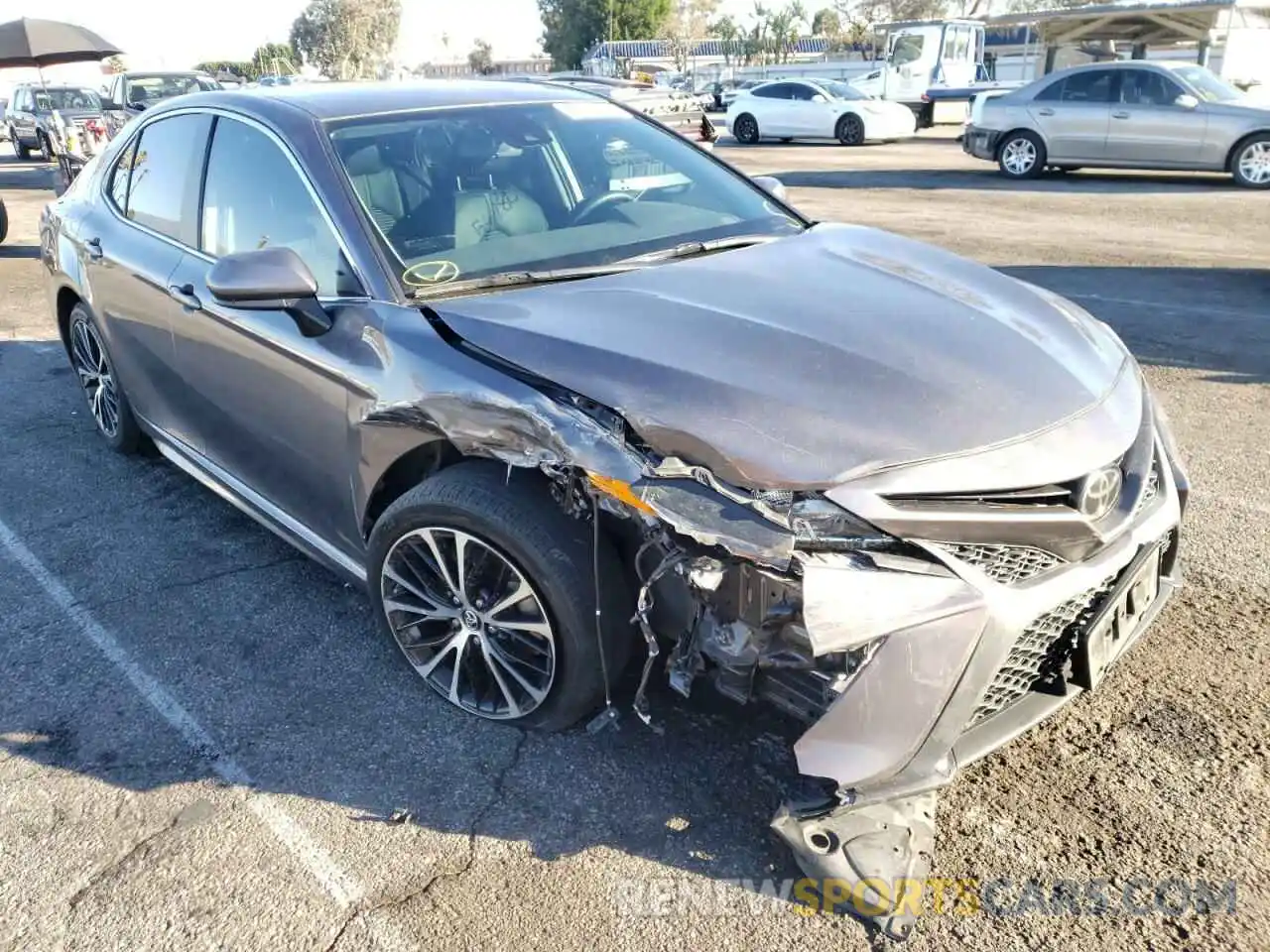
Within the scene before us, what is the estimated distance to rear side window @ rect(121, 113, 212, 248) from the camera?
3845 mm

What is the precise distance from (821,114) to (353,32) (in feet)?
197

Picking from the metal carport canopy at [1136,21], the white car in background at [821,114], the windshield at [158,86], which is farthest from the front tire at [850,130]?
the windshield at [158,86]

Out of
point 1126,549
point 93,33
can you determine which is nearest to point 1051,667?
point 1126,549

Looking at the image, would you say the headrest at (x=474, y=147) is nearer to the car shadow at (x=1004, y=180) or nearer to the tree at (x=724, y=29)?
the car shadow at (x=1004, y=180)

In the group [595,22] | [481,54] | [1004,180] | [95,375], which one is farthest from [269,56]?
[95,375]

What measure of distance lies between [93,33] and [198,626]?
19.4 meters

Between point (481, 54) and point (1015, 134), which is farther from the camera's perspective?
point (481, 54)

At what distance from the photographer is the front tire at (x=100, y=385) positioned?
4730 millimetres

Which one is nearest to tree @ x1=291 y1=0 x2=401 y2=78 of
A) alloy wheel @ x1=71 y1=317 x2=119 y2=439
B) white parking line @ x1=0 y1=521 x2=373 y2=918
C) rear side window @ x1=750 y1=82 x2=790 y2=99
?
rear side window @ x1=750 y1=82 x2=790 y2=99

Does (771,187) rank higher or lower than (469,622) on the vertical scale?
higher

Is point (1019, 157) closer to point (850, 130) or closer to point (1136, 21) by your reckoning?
point (850, 130)

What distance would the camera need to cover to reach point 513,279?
306 cm

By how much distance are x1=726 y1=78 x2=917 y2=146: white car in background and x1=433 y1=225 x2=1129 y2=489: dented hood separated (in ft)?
68.5

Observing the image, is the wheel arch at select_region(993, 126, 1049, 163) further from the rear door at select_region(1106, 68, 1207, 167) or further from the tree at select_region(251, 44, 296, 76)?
the tree at select_region(251, 44, 296, 76)
